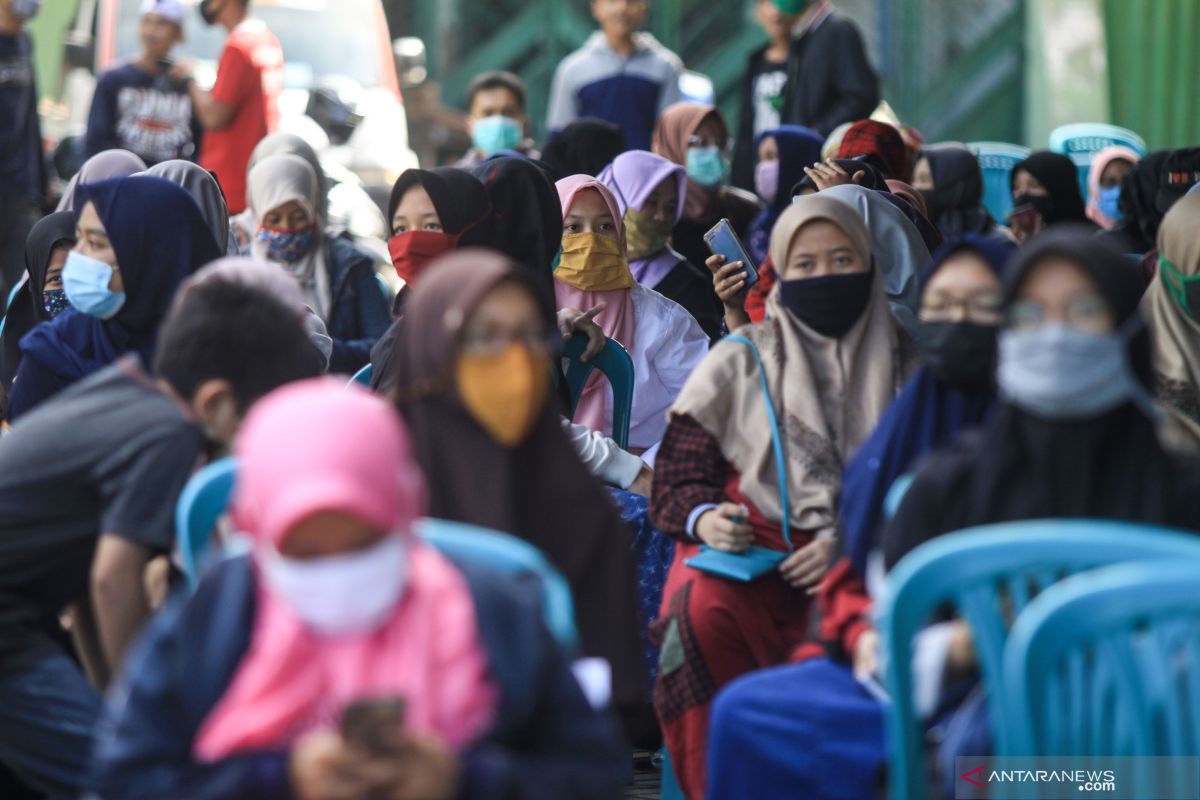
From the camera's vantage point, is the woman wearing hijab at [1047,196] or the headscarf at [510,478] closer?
the headscarf at [510,478]

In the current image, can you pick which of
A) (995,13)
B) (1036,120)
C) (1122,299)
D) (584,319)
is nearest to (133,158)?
(584,319)

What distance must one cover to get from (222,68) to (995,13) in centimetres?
844

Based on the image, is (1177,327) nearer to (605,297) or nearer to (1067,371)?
(1067,371)

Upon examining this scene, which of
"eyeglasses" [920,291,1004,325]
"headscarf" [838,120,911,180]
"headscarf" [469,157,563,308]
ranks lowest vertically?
"eyeglasses" [920,291,1004,325]

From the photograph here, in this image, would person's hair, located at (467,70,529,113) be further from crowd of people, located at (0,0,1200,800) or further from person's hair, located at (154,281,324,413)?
person's hair, located at (154,281,324,413)

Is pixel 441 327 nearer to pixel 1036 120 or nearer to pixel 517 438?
pixel 517 438

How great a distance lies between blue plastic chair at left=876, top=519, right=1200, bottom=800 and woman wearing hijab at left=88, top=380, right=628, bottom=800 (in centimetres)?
48

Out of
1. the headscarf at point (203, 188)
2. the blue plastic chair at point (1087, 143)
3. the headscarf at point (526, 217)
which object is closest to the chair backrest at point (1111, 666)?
the headscarf at point (526, 217)

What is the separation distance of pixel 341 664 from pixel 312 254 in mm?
3950

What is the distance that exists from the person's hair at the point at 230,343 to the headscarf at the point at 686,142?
12.8 ft

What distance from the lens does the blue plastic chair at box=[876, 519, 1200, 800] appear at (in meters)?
2.45

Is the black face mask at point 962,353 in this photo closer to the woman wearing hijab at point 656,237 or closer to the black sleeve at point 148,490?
the black sleeve at point 148,490

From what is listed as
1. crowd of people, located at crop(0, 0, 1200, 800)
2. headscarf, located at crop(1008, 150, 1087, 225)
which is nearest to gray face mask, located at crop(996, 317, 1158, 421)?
crowd of people, located at crop(0, 0, 1200, 800)

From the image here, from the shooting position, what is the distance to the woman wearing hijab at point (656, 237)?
Result: 19.8 feet
